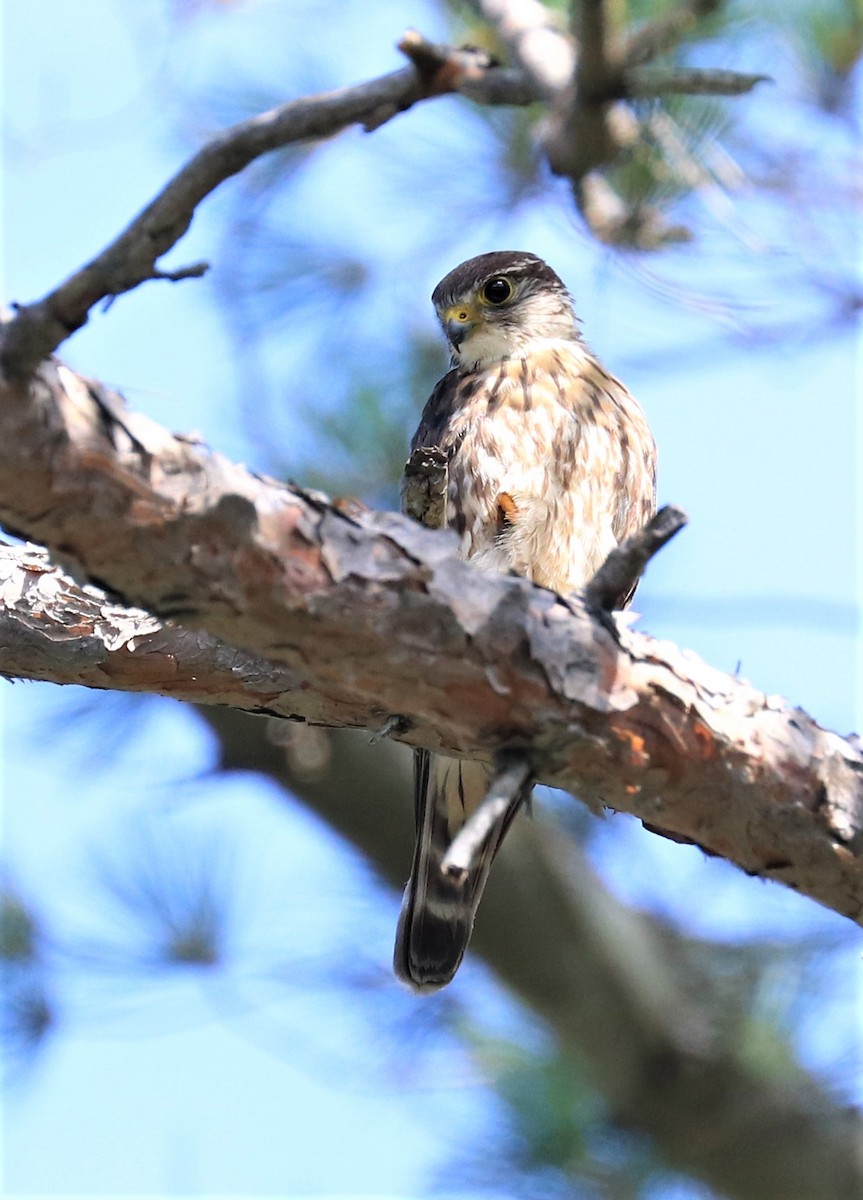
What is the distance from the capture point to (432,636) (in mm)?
1877

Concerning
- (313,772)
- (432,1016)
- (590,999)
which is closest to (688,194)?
(313,772)

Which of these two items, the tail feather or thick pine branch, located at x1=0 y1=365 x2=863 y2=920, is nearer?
thick pine branch, located at x1=0 y1=365 x2=863 y2=920

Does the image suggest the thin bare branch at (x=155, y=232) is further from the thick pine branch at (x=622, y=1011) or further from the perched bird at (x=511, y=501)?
the thick pine branch at (x=622, y=1011)

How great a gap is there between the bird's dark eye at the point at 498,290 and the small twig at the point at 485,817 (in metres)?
2.34

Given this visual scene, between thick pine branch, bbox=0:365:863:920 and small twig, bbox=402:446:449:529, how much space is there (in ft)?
2.63

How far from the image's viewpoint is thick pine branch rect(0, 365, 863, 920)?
1695 mm

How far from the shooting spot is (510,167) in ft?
16.3

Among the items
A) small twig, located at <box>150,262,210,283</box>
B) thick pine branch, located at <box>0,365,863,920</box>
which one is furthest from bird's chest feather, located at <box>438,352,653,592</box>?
small twig, located at <box>150,262,210,283</box>

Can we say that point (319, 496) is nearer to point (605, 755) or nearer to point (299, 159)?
point (605, 755)

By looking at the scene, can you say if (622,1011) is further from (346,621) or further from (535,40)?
(346,621)

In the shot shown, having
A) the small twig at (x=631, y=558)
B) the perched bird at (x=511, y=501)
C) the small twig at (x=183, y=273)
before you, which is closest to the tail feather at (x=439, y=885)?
the perched bird at (x=511, y=501)

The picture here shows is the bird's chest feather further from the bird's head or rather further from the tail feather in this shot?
the tail feather

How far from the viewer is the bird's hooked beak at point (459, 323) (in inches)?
157

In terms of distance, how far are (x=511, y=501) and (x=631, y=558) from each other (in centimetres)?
131
